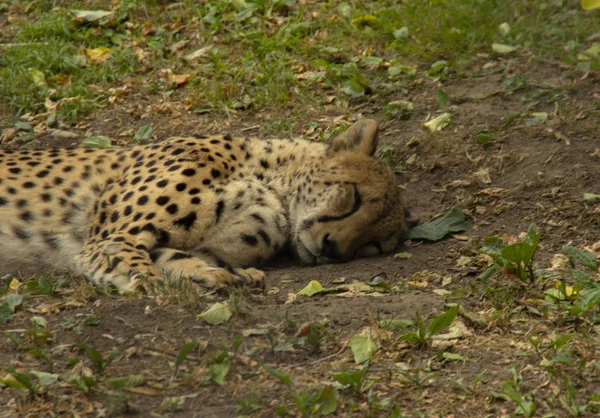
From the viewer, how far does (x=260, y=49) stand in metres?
8.16

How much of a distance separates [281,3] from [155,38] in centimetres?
120

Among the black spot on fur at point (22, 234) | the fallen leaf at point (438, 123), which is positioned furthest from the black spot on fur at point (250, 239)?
the fallen leaf at point (438, 123)

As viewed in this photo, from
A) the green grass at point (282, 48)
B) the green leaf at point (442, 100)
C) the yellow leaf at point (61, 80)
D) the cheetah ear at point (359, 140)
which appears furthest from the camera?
the yellow leaf at point (61, 80)

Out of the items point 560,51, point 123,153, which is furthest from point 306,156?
point 560,51

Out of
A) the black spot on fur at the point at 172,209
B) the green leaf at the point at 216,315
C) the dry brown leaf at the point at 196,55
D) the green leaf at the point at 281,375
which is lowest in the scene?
the black spot on fur at the point at 172,209

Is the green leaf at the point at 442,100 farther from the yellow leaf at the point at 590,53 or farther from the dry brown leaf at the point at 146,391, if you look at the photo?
the dry brown leaf at the point at 146,391

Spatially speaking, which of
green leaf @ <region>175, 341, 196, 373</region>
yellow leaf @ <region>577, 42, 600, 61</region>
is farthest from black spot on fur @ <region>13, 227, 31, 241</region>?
yellow leaf @ <region>577, 42, 600, 61</region>

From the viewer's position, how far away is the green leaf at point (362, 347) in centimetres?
392

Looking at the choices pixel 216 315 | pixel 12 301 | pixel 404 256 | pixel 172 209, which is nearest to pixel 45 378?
pixel 216 315

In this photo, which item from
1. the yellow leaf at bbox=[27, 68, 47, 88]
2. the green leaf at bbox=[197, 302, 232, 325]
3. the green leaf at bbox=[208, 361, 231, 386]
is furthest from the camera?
the yellow leaf at bbox=[27, 68, 47, 88]

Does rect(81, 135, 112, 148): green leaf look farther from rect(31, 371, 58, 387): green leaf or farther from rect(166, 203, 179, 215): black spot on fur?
rect(31, 371, 58, 387): green leaf

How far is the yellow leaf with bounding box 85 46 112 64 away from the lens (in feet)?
27.4

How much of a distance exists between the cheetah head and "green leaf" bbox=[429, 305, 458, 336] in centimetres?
164

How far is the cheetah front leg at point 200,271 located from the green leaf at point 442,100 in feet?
8.33
